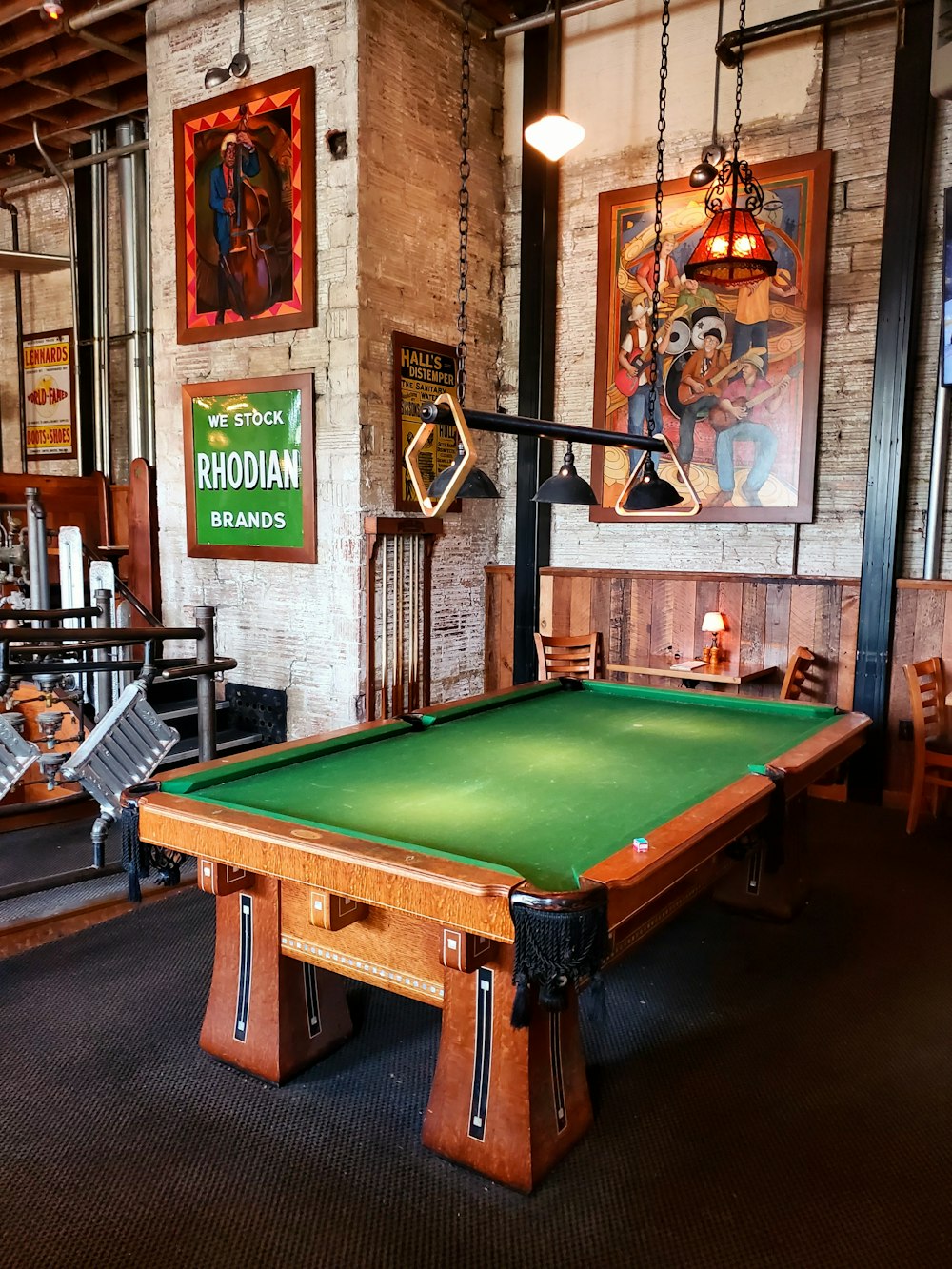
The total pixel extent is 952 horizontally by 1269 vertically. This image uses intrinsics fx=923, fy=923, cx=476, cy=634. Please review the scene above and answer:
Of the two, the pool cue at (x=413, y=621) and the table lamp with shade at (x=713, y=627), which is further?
the pool cue at (x=413, y=621)

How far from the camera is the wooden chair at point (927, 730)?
449 cm

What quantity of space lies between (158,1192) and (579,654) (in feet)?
13.8

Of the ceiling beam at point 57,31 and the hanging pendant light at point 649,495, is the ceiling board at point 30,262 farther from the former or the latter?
the hanging pendant light at point 649,495

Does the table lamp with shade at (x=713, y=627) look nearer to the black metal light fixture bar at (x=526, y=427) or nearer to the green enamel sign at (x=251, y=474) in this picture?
the black metal light fixture bar at (x=526, y=427)

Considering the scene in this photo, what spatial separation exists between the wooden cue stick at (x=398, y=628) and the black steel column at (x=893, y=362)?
264 cm

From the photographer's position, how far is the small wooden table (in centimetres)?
505

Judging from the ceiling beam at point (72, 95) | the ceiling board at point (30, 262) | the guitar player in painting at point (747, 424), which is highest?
the ceiling beam at point (72, 95)

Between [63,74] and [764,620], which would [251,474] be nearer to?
[764,620]

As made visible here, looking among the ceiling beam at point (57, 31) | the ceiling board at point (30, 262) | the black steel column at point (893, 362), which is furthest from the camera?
the ceiling board at point (30, 262)

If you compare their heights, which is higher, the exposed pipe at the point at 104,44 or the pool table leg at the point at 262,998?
the exposed pipe at the point at 104,44

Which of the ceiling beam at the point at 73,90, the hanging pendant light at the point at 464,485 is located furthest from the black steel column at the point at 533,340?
the ceiling beam at the point at 73,90

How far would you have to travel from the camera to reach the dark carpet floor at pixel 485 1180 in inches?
79.1

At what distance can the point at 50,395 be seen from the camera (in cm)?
870

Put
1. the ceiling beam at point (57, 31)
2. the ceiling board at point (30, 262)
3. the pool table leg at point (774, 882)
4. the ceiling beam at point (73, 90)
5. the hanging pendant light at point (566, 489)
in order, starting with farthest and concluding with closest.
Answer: the ceiling beam at point (73, 90) < the ceiling board at point (30, 262) < the ceiling beam at point (57, 31) < the pool table leg at point (774, 882) < the hanging pendant light at point (566, 489)
